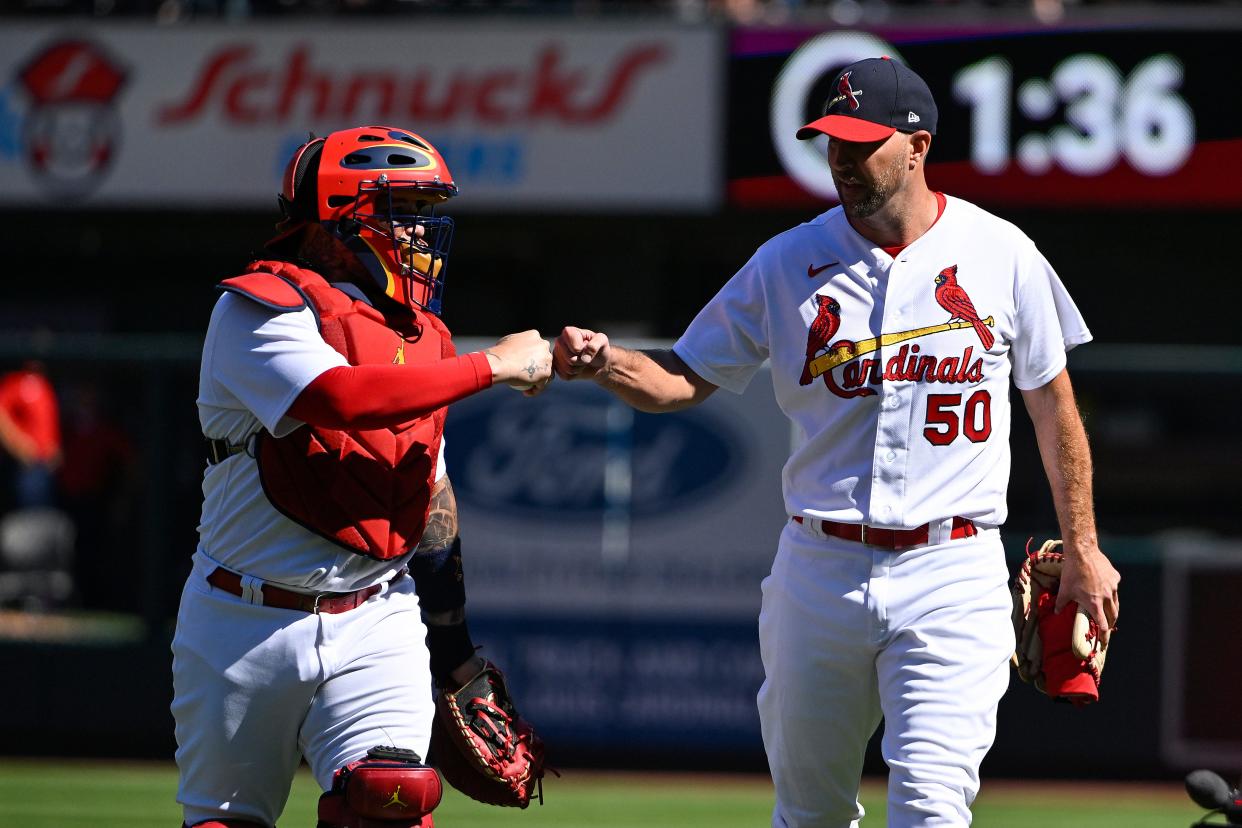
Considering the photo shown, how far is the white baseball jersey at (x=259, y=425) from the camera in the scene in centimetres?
382

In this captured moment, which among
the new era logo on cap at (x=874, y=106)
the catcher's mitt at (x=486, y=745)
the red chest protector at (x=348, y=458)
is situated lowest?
the catcher's mitt at (x=486, y=745)

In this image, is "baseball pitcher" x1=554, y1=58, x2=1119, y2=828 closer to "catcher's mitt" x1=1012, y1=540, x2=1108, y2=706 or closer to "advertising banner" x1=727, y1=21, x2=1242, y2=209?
"catcher's mitt" x1=1012, y1=540, x2=1108, y2=706

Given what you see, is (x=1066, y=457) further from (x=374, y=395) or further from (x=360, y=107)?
(x=360, y=107)

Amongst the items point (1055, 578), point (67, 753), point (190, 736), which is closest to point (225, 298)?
point (190, 736)

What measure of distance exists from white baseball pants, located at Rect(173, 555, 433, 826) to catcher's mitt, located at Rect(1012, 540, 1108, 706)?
5.48 ft

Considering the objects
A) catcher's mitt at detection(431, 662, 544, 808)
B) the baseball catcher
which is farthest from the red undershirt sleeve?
catcher's mitt at detection(431, 662, 544, 808)

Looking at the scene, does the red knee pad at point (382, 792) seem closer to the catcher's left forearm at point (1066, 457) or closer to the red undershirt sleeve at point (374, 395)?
the red undershirt sleeve at point (374, 395)

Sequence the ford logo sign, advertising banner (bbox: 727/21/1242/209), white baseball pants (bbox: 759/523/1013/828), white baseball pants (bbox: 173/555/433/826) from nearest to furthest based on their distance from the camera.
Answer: white baseball pants (bbox: 173/555/433/826) < white baseball pants (bbox: 759/523/1013/828) < the ford logo sign < advertising banner (bbox: 727/21/1242/209)

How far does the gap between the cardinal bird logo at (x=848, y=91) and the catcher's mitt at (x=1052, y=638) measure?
1.25 metres

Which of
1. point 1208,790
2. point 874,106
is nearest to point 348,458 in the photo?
point 874,106

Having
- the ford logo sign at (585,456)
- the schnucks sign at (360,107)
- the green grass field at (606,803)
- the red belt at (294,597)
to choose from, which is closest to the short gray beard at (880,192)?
the red belt at (294,597)

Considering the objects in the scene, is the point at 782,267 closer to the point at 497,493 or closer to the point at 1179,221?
the point at 497,493

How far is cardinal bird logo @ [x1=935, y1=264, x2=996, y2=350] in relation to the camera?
4406 millimetres

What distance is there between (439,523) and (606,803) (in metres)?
4.65
